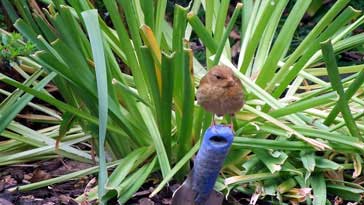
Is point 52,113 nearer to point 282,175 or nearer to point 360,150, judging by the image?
point 282,175

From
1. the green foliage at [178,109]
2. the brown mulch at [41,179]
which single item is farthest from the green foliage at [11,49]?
the brown mulch at [41,179]

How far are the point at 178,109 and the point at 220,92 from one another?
1.55ft

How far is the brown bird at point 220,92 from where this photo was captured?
1403 mm

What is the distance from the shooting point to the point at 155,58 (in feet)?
5.84

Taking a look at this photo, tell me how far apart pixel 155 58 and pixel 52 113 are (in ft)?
2.02

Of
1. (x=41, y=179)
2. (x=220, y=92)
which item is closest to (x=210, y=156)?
(x=220, y=92)

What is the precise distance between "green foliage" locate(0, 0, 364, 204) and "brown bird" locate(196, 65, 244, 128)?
6.0 inches

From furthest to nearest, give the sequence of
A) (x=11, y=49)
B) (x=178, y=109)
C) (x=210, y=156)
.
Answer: (x=178, y=109) → (x=11, y=49) → (x=210, y=156)

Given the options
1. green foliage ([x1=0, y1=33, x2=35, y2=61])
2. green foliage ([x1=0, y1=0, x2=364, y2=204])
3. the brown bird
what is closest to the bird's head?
the brown bird

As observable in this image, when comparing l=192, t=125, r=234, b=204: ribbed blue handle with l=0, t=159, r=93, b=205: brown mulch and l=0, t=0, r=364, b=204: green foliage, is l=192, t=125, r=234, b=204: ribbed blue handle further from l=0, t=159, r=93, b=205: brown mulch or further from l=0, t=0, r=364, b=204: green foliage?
l=0, t=159, r=93, b=205: brown mulch

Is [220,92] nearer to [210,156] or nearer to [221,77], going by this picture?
[221,77]

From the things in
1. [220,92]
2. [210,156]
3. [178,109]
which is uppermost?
[178,109]

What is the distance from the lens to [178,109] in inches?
73.6

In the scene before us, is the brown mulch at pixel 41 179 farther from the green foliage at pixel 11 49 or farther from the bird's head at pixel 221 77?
the bird's head at pixel 221 77
